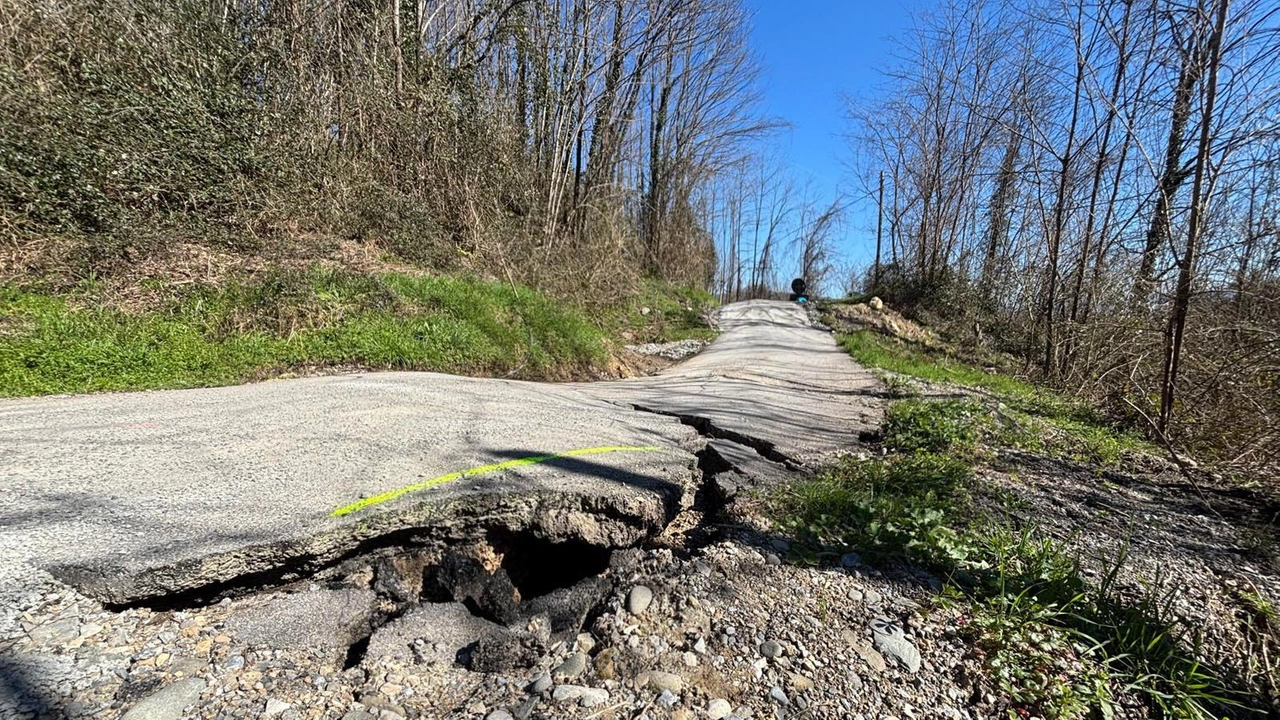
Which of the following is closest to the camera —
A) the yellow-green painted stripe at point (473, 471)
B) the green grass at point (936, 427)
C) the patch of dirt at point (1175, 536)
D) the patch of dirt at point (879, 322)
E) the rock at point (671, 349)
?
the patch of dirt at point (1175, 536)

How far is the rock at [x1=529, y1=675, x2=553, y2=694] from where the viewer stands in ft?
4.78

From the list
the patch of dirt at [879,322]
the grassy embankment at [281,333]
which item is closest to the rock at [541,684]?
the grassy embankment at [281,333]

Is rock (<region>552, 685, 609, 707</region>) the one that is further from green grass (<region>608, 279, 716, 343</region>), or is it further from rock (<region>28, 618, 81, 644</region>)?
green grass (<region>608, 279, 716, 343</region>)

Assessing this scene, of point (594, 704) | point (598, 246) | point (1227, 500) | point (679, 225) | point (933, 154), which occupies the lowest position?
point (594, 704)

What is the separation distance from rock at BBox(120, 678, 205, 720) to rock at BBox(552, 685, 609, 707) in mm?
864

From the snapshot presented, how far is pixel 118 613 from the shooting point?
59.8 inches

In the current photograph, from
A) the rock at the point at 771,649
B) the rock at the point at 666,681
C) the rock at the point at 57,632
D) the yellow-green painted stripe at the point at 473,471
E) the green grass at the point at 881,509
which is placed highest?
the yellow-green painted stripe at the point at 473,471

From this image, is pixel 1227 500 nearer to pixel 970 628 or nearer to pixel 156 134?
pixel 970 628

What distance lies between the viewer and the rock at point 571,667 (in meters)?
1.52

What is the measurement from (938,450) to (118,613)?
4.30m

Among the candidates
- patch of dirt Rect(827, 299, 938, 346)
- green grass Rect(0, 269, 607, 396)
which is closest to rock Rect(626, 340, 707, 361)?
green grass Rect(0, 269, 607, 396)

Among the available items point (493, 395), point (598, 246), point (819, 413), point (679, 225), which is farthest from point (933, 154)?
point (493, 395)

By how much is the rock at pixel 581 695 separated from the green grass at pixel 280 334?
4.60m

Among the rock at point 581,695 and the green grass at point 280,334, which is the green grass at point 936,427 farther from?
the green grass at point 280,334
